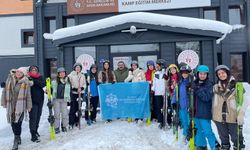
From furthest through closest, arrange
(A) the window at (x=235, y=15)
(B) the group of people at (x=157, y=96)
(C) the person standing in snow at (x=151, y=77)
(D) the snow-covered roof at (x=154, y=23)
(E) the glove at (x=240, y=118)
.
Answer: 1. (A) the window at (x=235, y=15)
2. (D) the snow-covered roof at (x=154, y=23)
3. (C) the person standing in snow at (x=151, y=77)
4. (B) the group of people at (x=157, y=96)
5. (E) the glove at (x=240, y=118)

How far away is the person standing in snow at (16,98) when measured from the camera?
24.6 ft

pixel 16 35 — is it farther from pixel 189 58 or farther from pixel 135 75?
pixel 135 75

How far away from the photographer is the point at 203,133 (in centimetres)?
654

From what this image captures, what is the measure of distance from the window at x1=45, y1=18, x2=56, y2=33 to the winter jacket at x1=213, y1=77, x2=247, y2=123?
58.2 ft

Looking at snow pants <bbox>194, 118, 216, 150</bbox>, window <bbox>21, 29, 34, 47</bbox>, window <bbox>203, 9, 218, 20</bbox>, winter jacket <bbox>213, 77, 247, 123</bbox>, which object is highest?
window <bbox>203, 9, 218, 20</bbox>

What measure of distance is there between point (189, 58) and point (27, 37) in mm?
16337

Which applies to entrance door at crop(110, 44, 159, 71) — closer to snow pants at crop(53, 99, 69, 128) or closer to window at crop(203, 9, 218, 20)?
snow pants at crop(53, 99, 69, 128)

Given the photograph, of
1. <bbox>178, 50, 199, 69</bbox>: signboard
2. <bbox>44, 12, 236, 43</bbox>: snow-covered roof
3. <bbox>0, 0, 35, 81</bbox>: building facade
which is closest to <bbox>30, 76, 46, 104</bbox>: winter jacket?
<bbox>44, 12, 236, 43</bbox>: snow-covered roof

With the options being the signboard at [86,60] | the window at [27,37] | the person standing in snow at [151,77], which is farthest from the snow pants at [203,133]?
the window at [27,37]

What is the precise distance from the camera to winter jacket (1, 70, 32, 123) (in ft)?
24.5

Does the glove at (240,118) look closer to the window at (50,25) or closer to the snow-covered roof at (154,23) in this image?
the snow-covered roof at (154,23)

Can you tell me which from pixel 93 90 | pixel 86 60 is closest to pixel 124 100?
pixel 93 90

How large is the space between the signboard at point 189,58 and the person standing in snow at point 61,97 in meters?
5.70

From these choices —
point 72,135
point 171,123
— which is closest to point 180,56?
point 171,123
